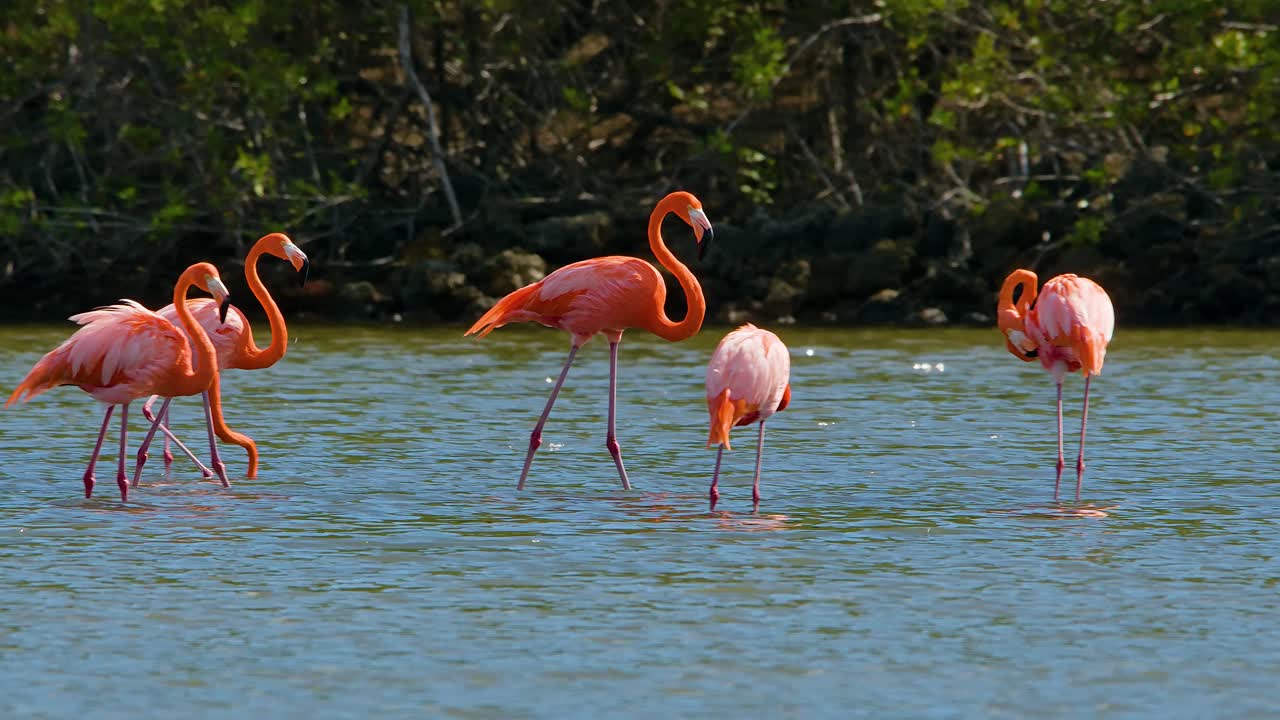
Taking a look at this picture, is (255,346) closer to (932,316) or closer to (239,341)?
(239,341)

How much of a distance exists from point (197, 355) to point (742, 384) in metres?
2.84

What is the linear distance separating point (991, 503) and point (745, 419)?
50.4 inches

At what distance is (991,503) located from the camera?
9.74 meters

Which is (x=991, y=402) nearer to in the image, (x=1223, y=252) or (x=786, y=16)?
(x=1223, y=252)

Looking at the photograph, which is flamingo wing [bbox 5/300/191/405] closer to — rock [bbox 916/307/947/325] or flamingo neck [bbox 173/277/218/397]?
flamingo neck [bbox 173/277/218/397]

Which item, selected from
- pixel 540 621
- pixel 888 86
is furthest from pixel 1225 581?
pixel 888 86

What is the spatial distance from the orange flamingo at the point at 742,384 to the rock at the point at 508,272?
15379 mm

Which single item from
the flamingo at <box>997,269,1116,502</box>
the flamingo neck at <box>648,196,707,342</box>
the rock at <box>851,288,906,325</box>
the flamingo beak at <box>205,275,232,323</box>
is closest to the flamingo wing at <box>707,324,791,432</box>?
the flamingo neck at <box>648,196,707,342</box>

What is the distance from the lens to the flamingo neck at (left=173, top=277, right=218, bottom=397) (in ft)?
33.2

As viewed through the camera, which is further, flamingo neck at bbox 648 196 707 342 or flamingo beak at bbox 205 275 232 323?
flamingo neck at bbox 648 196 707 342

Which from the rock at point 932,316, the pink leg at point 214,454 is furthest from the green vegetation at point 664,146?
the pink leg at point 214,454

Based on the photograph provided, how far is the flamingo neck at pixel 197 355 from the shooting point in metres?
10.1

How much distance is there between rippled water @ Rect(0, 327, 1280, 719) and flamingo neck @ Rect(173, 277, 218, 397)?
1.91ft

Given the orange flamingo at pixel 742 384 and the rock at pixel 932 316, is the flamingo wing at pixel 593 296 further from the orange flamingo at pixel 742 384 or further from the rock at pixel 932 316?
the rock at pixel 932 316
